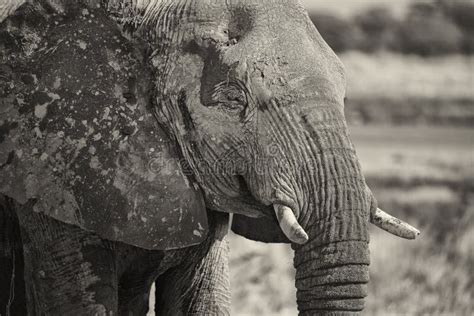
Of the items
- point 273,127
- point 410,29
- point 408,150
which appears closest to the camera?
point 273,127

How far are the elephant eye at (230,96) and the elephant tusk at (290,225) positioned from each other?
39 centimetres

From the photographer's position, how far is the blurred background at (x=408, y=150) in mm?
10070

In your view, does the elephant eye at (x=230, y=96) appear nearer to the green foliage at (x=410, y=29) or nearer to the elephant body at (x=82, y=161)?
the elephant body at (x=82, y=161)

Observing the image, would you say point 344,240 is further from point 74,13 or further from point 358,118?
point 358,118

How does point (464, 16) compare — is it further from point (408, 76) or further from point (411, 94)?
point (411, 94)

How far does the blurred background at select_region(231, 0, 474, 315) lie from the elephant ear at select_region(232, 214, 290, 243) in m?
0.60

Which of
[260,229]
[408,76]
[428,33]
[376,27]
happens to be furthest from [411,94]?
[260,229]

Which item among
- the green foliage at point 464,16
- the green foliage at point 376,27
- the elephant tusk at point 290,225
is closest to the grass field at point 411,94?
the green foliage at point 376,27

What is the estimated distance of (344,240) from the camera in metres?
5.10

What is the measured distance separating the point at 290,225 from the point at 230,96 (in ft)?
1.82

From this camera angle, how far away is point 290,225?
16.6ft

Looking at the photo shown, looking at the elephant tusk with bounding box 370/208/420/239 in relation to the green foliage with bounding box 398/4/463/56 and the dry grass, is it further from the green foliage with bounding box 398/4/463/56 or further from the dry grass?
the green foliage with bounding box 398/4/463/56

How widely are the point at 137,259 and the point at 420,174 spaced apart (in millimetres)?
11061

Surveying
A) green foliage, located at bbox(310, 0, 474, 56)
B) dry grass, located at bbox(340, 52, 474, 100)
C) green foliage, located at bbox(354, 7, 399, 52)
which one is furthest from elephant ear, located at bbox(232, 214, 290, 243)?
green foliage, located at bbox(354, 7, 399, 52)
